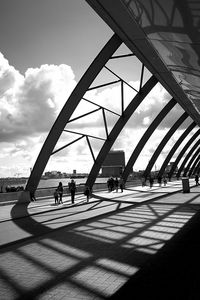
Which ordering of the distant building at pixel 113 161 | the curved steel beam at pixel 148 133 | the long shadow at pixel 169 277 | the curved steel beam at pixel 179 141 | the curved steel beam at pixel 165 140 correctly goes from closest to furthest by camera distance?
the long shadow at pixel 169 277 → the curved steel beam at pixel 148 133 → the curved steel beam at pixel 165 140 → the curved steel beam at pixel 179 141 → the distant building at pixel 113 161

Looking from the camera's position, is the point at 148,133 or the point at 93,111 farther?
the point at 148,133

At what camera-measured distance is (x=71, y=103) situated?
18641 millimetres

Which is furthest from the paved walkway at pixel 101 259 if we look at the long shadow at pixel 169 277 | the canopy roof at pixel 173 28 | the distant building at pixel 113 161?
the distant building at pixel 113 161

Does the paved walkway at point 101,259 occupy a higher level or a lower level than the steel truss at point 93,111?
lower

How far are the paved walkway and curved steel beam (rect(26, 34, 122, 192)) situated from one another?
26.8 feet

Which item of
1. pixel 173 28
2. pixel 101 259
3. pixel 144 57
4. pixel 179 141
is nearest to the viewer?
pixel 173 28

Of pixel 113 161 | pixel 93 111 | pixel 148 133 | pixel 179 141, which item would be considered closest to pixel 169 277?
pixel 93 111

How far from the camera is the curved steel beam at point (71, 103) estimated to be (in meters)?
17.4

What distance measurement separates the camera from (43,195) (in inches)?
945

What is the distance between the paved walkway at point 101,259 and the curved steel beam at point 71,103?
817 centimetres

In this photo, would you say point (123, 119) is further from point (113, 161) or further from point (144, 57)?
point (113, 161)

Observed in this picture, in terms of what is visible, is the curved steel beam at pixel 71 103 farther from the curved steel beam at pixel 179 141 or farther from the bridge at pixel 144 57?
the curved steel beam at pixel 179 141

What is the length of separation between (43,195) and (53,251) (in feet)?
55.1

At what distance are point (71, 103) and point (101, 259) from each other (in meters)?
13.1
